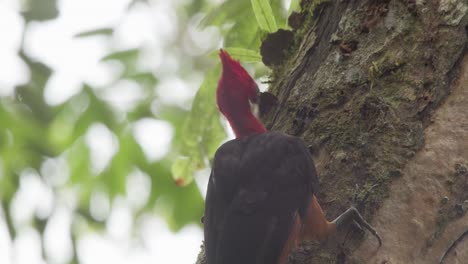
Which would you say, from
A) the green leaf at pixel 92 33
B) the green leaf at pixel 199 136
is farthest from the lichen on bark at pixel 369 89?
the green leaf at pixel 92 33

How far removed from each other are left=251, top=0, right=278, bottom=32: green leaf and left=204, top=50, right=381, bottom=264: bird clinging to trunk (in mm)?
557

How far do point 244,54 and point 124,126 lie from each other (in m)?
1.38

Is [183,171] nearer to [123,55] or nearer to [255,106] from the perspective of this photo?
[255,106]

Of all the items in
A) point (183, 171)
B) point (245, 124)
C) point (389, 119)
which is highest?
point (389, 119)

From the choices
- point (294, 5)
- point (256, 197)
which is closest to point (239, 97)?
point (294, 5)

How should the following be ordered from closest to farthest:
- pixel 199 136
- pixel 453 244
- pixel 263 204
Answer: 1. pixel 453 244
2. pixel 263 204
3. pixel 199 136

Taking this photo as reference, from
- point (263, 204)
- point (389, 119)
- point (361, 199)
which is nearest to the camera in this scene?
point (361, 199)

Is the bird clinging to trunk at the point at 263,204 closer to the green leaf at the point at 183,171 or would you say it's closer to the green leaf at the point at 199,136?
the green leaf at the point at 199,136

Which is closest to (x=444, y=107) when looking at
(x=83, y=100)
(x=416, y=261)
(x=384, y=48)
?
(x=384, y=48)

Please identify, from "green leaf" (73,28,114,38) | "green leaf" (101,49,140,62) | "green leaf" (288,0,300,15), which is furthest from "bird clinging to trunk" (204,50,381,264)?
"green leaf" (101,49,140,62)

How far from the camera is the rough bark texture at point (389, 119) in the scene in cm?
205

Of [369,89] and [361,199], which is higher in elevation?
[369,89]

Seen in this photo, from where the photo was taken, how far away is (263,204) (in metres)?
2.38

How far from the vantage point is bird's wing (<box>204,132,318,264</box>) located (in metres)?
2.27
